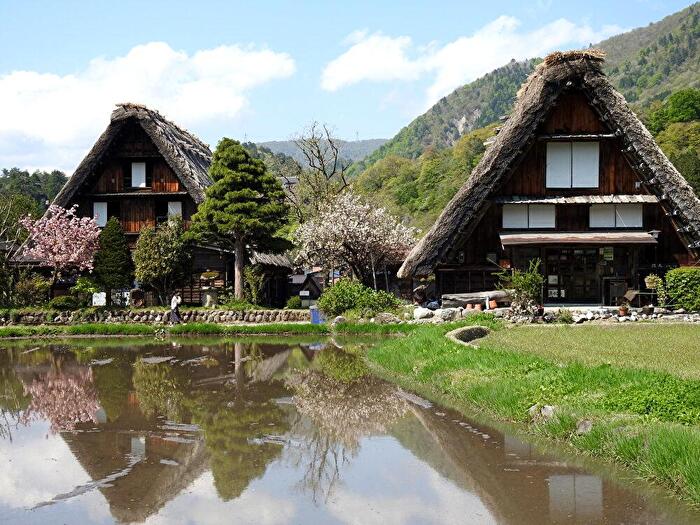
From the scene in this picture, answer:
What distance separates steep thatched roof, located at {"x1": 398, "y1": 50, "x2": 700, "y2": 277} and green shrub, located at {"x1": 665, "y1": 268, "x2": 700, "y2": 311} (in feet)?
10.3

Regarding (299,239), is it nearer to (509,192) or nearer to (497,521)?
(509,192)

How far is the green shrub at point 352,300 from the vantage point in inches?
1093

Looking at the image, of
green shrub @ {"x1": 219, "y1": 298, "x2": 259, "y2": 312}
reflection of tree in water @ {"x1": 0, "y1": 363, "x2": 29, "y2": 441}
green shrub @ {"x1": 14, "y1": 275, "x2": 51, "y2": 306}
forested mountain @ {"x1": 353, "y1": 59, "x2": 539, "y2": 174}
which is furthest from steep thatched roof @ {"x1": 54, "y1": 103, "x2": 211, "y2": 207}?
forested mountain @ {"x1": 353, "y1": 59, "x2": 539, "y2": 174}

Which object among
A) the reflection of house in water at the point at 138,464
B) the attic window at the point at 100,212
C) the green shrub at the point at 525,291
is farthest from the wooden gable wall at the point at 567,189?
the reflection of house in water at the point at 138,464

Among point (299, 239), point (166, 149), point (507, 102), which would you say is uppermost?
point (507, 102)

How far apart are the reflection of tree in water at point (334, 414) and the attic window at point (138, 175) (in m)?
21.0

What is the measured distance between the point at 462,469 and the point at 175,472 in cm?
318

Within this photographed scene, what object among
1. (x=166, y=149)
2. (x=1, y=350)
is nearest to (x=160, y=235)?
(x=166, y=149)

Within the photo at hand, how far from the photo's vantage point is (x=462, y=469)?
345 inches

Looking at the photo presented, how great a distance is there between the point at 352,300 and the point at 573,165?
9.23m

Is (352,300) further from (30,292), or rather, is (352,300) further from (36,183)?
(36,183)

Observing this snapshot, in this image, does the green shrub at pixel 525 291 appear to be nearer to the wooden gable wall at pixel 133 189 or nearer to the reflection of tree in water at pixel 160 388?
the reflection of tree in water at pixel 160 388

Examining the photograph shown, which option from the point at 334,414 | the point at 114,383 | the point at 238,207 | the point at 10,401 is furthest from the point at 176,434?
the point at 238,207

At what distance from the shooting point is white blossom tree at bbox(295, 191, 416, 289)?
3491 centimetres
